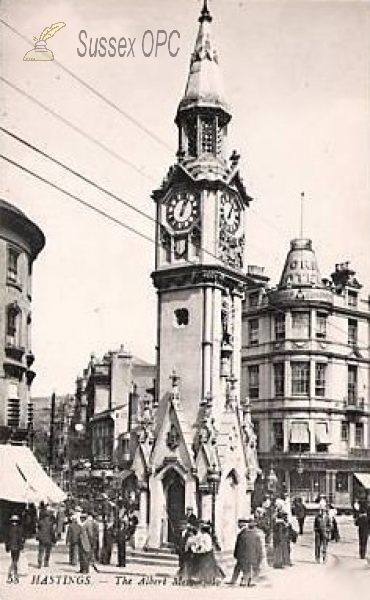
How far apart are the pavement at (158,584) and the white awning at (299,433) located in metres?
19.7

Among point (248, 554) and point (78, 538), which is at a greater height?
point (78, 538)

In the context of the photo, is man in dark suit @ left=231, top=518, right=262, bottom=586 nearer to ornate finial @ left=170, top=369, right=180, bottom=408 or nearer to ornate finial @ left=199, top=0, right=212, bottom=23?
ornate finial @ left=170, top=369, right=180, bottom=408

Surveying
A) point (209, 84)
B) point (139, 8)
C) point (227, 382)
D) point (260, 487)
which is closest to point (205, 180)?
point (209, 84)

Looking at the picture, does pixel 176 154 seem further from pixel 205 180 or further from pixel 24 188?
pixel 24 188

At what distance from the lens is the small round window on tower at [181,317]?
24.9m

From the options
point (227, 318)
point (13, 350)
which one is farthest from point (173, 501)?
point (13, 350)

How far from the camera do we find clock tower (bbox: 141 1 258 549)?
23.9m

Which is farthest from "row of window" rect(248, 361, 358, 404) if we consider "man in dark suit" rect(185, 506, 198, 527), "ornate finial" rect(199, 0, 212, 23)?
"ornate finial" rect(199, 0, 212, 23)

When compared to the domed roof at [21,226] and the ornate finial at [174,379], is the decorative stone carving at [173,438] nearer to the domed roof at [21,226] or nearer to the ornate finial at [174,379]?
the ornate finial at [174,379]

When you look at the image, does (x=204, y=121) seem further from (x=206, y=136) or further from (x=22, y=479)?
(x=22, y=479)

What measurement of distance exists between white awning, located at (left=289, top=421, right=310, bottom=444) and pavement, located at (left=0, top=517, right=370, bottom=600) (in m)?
19.7

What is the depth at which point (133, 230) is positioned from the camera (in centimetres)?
2189

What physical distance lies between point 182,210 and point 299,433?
19.3 m

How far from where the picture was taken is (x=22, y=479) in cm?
2034
